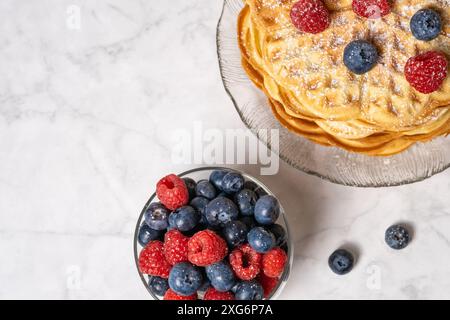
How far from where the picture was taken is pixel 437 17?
1436 mm

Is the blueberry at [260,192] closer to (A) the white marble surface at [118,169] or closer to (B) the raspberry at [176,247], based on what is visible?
(A) the white marble surface at [118,169]

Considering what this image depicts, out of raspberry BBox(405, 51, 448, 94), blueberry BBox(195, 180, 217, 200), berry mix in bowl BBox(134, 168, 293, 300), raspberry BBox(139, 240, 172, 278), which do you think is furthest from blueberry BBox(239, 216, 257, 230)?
raspberry BBox(405, 51, 448, 94)

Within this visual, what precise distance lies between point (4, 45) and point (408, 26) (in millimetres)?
1206

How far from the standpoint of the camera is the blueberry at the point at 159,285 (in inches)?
66.7

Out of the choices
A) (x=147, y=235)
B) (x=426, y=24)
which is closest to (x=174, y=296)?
(x=147, y=235)

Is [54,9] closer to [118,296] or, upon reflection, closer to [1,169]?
[1,169]

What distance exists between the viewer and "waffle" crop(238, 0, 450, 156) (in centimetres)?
150

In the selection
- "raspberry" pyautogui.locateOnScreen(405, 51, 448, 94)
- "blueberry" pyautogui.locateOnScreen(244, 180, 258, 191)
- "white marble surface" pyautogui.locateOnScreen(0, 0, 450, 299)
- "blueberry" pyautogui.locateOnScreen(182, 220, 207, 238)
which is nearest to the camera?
"raspberry" pyautogui.locateOnScreen(405, 51, 448, 94)

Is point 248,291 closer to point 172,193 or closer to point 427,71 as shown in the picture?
point 172,193

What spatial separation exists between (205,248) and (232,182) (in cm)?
22

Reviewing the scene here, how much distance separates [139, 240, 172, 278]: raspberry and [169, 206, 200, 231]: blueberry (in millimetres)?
79

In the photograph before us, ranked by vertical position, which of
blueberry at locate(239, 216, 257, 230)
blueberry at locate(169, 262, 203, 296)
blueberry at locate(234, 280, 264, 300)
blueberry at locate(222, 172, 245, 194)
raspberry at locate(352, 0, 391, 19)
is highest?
raspberry at locate(352, 0, 391, 19)

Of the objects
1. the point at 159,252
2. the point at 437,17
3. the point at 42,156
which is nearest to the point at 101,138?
the point at 42,156

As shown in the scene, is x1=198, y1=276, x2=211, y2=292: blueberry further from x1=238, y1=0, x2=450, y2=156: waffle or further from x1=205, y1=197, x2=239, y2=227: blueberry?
x1=238, y1=0, x2=450, y2=156: waffle
